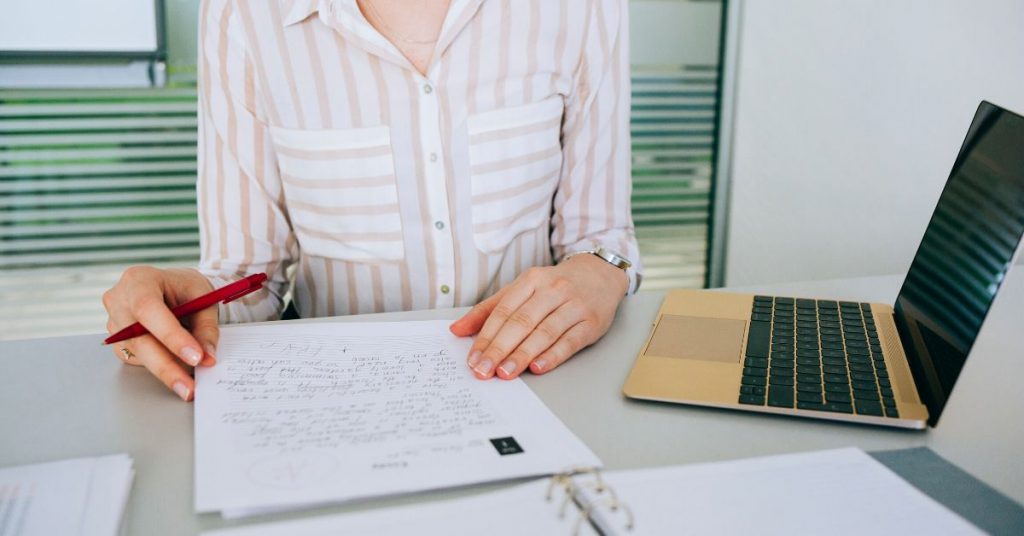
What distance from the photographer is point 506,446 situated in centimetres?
58

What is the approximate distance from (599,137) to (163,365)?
67 cm

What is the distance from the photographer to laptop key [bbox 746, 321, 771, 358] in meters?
0.75

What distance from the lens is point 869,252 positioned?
192 centimetres

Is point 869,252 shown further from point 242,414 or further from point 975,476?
point 242,414

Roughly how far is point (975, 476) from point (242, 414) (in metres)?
0.53

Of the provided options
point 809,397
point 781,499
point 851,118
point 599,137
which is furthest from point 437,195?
point 851,118

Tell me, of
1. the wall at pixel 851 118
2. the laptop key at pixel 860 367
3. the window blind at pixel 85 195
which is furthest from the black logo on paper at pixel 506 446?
the window blind at pixel 85 195

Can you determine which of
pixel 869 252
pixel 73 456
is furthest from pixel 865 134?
pixel 73 456

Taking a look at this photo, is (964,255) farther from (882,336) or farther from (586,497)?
(586,497)

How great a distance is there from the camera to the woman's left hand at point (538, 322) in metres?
0.73

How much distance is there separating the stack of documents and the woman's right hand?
0.13 metres

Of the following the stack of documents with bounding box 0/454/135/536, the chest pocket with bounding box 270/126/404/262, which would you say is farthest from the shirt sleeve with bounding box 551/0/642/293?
the stack of documents with bounding box 0/454/135/536

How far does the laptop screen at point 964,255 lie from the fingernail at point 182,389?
59 centimetres

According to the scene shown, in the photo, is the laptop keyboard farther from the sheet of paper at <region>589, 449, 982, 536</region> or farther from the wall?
the wall
